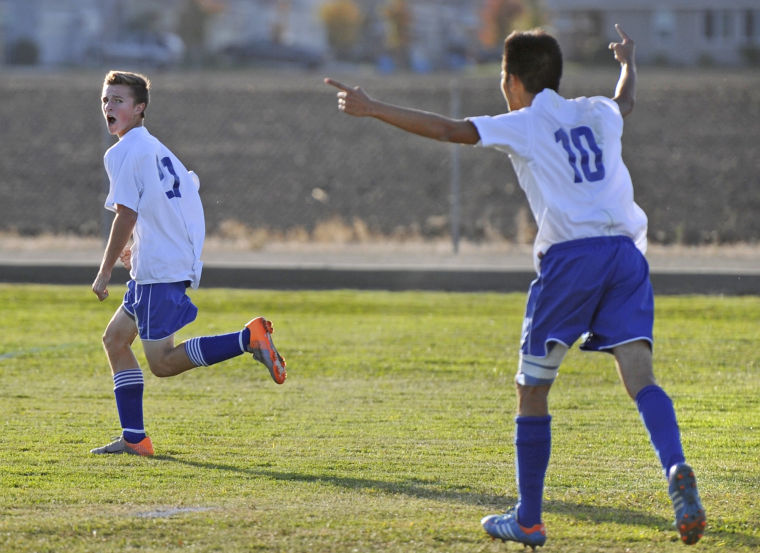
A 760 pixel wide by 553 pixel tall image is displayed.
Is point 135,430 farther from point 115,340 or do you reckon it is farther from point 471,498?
point 471,498

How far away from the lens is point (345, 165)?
23.9 meters

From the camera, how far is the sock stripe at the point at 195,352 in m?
6.20

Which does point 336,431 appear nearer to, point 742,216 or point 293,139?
point 742,216

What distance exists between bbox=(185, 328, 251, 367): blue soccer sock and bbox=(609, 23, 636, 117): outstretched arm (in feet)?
6.76

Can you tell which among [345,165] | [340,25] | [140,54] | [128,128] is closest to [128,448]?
[128,128]

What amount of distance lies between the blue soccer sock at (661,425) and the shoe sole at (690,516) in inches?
3.8

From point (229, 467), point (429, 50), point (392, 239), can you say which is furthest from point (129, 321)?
point (429, 50)

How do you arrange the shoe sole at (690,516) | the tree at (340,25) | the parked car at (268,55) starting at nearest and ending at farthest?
the shoe sole at (690,516) < the parked car at (268,55) < the tree at (340,25)

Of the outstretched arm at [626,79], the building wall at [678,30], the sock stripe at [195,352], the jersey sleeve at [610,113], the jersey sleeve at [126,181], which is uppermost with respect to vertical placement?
the building wall at [678,30]

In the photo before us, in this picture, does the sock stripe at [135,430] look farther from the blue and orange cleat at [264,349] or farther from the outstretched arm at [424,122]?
the outstretched arm at [424,122]

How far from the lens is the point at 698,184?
21.7 m

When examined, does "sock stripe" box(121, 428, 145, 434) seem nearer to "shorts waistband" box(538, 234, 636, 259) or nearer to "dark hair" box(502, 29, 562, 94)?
"shorts waistband" box(538, 234, 636, 259)

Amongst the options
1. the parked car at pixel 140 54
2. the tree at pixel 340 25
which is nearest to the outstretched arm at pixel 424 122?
the parked car at pixel 140 54

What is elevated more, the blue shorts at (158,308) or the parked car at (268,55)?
the parked car at (268,55)
